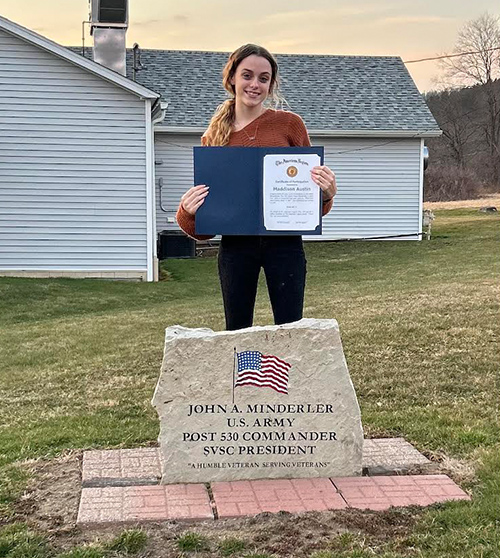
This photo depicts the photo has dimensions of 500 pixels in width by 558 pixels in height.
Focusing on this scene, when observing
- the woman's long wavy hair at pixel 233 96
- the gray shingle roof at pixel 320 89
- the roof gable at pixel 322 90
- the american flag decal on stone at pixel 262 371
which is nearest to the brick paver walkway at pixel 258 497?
the american flag decal on stone at pixel 262 371

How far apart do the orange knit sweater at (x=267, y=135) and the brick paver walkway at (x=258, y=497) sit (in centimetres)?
130

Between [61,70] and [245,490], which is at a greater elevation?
[61,70]

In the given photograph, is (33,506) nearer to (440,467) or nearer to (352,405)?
(352,405)

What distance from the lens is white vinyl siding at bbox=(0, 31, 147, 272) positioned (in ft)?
52.0

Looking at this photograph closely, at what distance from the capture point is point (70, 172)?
16.0 meters

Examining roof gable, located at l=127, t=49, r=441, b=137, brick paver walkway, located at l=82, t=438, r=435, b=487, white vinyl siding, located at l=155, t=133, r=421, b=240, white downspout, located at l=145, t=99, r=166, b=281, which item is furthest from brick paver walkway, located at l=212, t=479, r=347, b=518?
white vinyl siding, located at l=155, t=133, r=421, b=240

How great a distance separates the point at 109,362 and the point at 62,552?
441 centimetres

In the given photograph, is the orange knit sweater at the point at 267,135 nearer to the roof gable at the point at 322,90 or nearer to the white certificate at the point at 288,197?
the white certificate at the point at 288,197

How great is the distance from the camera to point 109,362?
755 centimetres

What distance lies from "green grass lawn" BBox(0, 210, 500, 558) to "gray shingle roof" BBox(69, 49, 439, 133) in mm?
8232

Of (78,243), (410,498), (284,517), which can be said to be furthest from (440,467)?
(78,243)

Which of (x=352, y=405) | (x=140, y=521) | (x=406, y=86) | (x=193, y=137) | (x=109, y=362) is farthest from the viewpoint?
(x=406, y=86)

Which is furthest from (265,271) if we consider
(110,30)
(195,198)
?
(110,30)

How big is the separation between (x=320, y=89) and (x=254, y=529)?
22.9 metres
